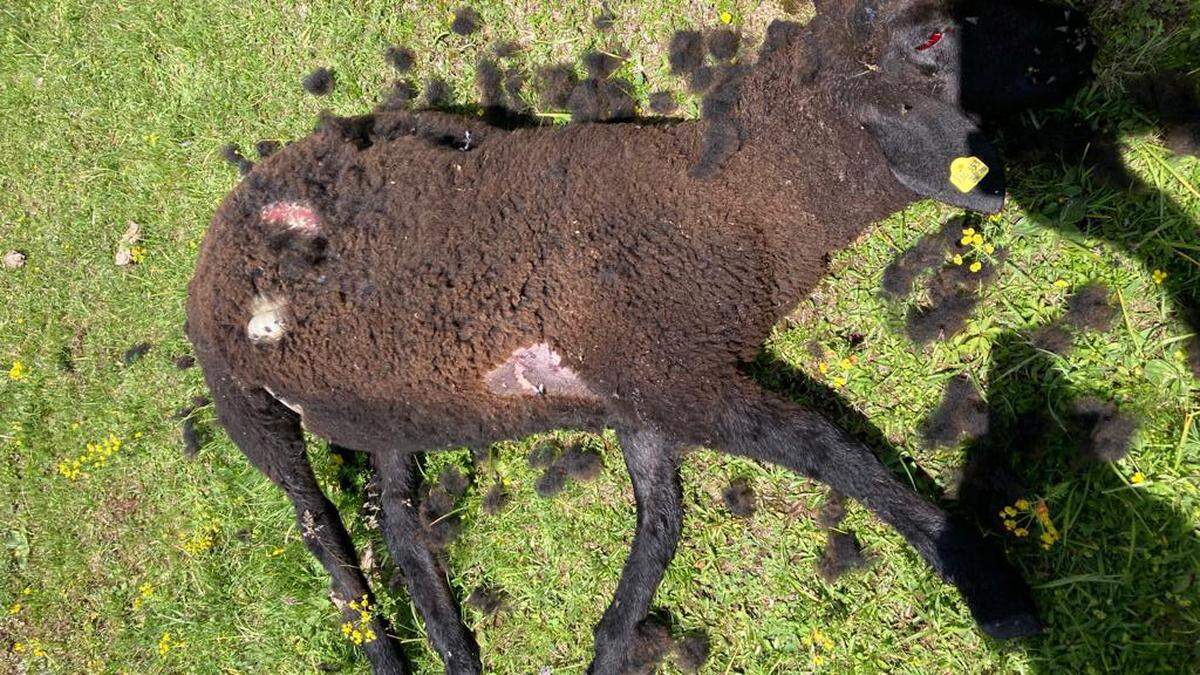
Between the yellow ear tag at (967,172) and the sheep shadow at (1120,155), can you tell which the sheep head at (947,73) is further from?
the sheep shadow at (1120,155)

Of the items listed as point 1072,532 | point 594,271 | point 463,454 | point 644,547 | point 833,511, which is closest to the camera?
point 594,271

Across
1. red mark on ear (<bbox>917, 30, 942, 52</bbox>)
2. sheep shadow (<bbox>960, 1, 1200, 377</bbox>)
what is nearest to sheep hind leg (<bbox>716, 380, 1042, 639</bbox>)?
sheep shadow (<bbox>960, 1, 1200, 377</bbox>)

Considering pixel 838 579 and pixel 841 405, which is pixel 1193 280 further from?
pixel 838 579

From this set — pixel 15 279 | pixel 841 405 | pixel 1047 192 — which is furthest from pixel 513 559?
pixel 15 279

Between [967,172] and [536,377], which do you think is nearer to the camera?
[967,172]

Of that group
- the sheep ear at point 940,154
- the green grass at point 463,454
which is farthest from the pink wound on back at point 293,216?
the sheep ear at point 940,154

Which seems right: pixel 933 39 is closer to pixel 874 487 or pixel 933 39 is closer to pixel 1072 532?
pixel 874 487


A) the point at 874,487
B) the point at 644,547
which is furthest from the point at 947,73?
the point at 644,547
